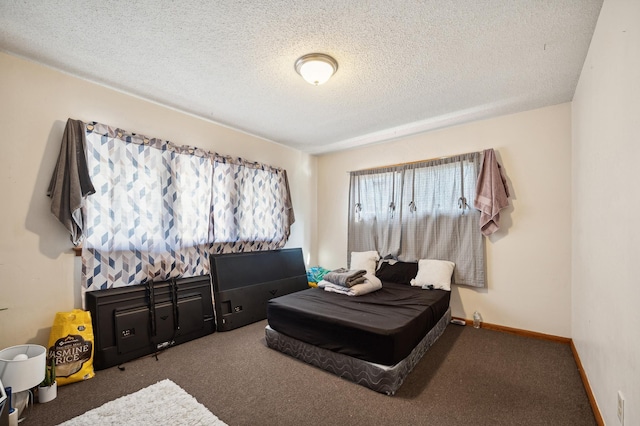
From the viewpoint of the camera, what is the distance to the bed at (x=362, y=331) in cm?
199

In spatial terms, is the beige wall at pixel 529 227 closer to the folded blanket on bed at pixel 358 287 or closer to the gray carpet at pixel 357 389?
the gray carpet at pixel 357 389

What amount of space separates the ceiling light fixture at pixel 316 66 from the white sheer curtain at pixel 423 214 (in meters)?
2.12

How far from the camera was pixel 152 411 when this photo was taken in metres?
1.78

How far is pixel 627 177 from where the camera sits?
1.29 meters

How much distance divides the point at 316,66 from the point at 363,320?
2.12m

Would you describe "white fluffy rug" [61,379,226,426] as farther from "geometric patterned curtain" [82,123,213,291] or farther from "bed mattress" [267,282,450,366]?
"geometric patterned curtain" [82,123,213,291]

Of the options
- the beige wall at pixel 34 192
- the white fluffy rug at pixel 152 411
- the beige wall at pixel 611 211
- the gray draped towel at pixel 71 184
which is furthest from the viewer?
the gray draped towel at pixel 71 184

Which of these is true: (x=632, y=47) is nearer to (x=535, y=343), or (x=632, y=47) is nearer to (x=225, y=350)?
(x=535, y=343)

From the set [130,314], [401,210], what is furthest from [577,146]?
[130,314]

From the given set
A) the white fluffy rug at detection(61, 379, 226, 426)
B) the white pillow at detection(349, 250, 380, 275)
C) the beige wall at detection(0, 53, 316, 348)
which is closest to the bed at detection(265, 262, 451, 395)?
the white pillow at detection(349, 250, 380, 275)

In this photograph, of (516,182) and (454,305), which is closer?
(516,182)

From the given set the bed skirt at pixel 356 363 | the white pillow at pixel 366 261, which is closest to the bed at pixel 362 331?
the bed skirt at pixel 356 363

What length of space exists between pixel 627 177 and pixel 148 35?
9.89 ft

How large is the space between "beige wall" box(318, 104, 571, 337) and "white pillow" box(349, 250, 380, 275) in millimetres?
1105
